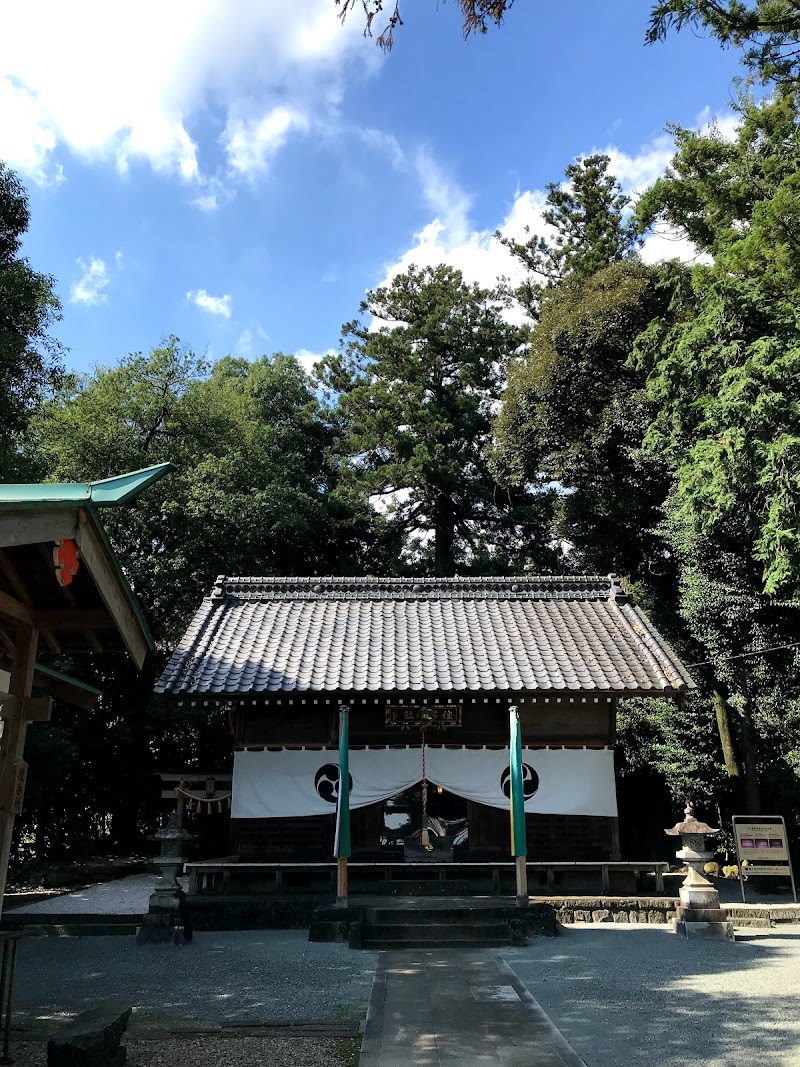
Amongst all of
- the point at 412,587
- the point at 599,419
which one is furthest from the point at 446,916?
the point at 599,419

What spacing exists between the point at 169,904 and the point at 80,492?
22.4ft

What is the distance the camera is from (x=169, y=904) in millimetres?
9016

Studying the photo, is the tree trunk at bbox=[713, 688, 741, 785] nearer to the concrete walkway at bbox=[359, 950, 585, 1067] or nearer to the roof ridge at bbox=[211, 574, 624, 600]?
the roof ridge at bbox=[211, 574, 624, 600]

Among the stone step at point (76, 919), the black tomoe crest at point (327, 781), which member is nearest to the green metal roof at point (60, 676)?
the stone step at point (76, 919)

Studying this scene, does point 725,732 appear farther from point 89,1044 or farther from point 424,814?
point 89,1044

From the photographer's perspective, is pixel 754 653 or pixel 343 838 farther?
pixel 754 653

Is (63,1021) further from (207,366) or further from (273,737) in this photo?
(207,366)

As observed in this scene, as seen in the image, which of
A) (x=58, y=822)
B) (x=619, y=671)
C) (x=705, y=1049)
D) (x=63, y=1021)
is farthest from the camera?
(x=58, y=822)

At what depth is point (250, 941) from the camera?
8.89 m

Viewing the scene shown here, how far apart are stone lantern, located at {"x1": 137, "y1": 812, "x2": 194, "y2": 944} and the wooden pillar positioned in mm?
4141

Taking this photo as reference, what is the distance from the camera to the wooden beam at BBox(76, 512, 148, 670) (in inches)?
193

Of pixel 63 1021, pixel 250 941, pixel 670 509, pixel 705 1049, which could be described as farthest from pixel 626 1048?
pixel 670 509

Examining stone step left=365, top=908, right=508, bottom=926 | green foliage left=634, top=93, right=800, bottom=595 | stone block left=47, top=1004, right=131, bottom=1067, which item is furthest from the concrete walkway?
green foliage left=634, top=93, right=800, bottom=595

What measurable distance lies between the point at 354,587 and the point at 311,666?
3.26m
